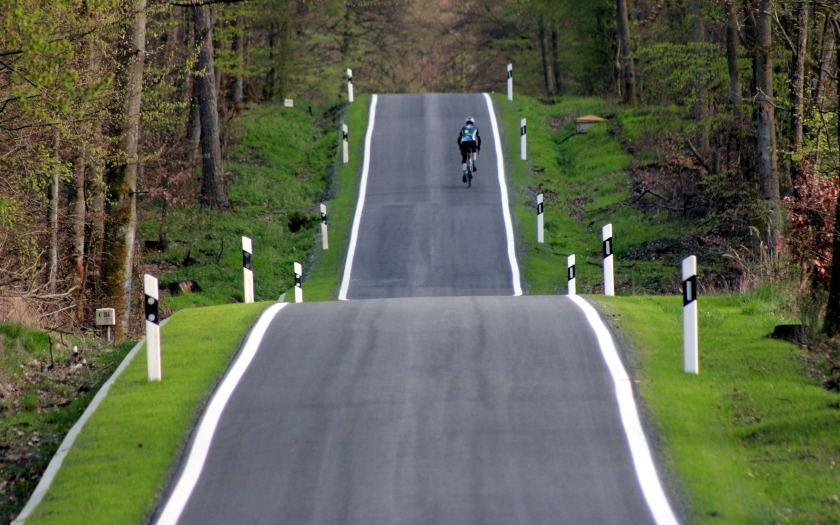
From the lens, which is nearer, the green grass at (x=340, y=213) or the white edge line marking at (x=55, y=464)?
the white edge line marking at (x=55, y=464)

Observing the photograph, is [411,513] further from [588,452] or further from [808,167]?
[808,167]

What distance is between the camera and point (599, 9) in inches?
1829

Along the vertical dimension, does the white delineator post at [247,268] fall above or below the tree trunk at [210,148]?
below

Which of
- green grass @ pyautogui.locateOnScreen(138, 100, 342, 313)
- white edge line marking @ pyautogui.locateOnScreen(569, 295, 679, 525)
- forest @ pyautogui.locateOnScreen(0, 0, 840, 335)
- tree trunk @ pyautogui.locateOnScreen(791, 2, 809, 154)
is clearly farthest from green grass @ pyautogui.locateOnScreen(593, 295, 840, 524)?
Answer: green grass @ pyautogui.locateOnScreen(138, 100, 342, 313)

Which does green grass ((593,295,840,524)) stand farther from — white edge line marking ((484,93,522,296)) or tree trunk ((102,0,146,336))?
white edge line marking ((484,93,522,296))

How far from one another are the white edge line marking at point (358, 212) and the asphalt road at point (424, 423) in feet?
26.9

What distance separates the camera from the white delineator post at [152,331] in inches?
415

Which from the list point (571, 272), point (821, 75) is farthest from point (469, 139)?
point (571, 272)

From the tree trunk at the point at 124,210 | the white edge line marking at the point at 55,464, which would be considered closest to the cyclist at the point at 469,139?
the tree trunk at the point at 124,210

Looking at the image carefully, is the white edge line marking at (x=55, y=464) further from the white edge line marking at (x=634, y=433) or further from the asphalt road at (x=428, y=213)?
the asphalt road at (x=428, y=213)

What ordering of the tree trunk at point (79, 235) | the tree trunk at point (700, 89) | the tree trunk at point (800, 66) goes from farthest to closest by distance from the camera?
the tree trunk at point (700, 89) → the tree trunk at point (800, 66) → the tree trunk at point (79, 235)

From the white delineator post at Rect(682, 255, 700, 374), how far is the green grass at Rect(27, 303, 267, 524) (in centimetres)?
448

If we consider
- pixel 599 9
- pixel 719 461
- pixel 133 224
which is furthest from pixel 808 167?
pixel 599 9

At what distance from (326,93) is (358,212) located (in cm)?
2328
